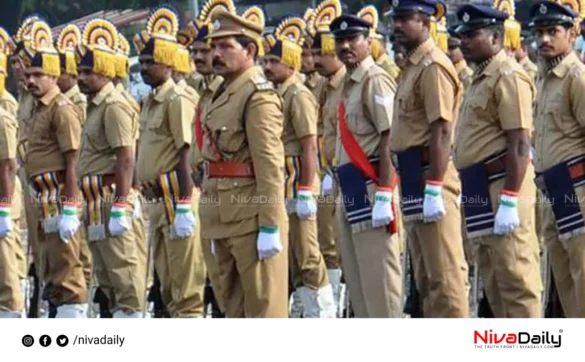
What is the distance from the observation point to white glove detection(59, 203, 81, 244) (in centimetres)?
1045

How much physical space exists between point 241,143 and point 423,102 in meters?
0.99

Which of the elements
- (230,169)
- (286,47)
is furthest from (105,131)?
(230,169)

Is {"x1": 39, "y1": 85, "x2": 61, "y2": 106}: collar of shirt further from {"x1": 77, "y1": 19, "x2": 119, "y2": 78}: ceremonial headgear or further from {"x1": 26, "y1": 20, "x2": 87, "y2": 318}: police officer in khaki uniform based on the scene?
{"x1": 77, "y1": 19, "x2": 119, "y2": 78}: ceremonial headgear

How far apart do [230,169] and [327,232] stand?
11.9 ft

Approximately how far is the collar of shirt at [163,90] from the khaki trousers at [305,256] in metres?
1.41

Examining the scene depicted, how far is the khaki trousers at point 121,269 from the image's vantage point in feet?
34.1

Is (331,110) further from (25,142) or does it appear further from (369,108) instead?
(369,108)

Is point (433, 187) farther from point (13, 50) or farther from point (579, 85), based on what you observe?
point (13, 50)

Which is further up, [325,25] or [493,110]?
[325,25]

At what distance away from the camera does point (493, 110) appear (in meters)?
8.71

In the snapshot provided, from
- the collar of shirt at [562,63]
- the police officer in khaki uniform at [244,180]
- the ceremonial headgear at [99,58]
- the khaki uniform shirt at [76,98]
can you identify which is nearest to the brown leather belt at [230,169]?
the police officer in khaki uniform at [244,180]

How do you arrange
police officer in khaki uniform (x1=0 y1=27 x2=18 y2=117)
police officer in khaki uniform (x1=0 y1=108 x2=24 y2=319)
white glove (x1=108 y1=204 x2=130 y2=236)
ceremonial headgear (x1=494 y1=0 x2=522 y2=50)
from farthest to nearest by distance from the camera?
police officer in khaki uniform (x1=0 y1=27 x2=18 y2=117)
ceremonial headgear (x1=494 y1=0 x2=522 y2=50)
police officer in khaki uniform (x1=0 y1=108 x2=24 y2=319)
white glove (x1=108 y1=204 x2=130 y2=236)
